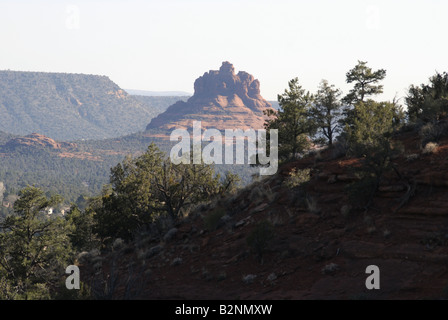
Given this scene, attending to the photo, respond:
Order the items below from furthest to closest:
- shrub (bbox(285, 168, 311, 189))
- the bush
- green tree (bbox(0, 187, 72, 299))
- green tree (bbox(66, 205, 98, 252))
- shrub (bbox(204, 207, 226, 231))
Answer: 1. green tree (bbox(66, 205, 98, 252))
2. green tree (bbox(0, 187, 72, 299))
3. shrub (bbox(204, 207, 226, 231))
4. shrub (bbox(285, 168, 311, 189))
5. the bush

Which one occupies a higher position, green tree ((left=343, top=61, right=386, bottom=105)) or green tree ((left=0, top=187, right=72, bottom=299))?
green tree ((left=343, top=61, right=386, bottom=105))

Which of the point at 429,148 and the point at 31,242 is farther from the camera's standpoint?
the point at 31,242

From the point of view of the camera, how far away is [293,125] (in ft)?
90.2

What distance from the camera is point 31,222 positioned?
2434 cm

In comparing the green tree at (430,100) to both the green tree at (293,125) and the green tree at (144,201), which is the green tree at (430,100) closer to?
the green tree at (293,125)

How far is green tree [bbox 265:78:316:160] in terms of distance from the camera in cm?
2709

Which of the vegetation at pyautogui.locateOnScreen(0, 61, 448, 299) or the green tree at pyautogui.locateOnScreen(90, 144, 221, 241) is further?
the green tree at pyautogui.locateOnScreen(90, 144, 221, 241)

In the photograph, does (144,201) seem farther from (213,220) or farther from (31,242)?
(213,220)

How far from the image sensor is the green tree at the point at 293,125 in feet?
88.9

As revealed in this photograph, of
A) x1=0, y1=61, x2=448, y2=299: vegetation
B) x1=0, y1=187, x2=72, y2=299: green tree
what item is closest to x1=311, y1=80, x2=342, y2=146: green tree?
x1=0, y1=61, x2=448, y2=299: vegetation

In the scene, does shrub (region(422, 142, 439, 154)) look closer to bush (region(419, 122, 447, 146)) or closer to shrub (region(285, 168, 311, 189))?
bush (region(419, 122, 447, 146))

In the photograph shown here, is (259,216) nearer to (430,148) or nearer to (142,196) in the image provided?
(430,148)

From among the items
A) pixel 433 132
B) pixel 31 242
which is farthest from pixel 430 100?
pixel 31 242
